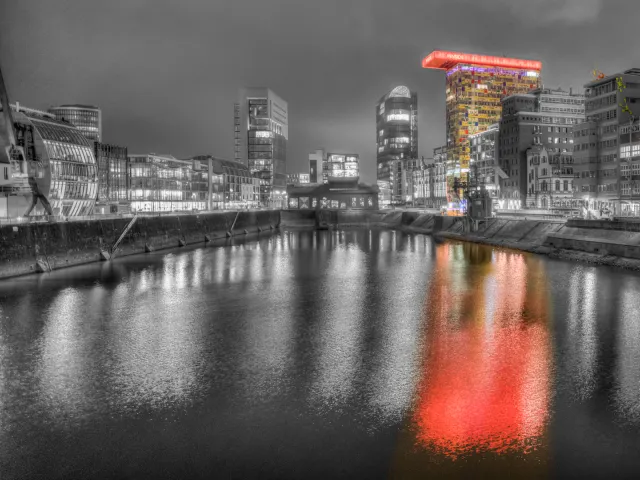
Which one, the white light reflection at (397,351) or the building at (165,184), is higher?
the building at (165,184)

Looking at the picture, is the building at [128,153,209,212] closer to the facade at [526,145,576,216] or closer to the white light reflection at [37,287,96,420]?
the facade at [526,145,576,216]

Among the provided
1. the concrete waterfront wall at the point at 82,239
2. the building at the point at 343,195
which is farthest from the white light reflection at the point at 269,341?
the building at the point at 343,195

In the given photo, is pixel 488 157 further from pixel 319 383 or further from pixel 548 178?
pixel 319 383

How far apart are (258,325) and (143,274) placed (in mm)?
21285

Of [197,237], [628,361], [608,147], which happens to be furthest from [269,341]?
[608,147]

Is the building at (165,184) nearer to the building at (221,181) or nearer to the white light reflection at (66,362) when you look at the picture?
the building at (221,181)

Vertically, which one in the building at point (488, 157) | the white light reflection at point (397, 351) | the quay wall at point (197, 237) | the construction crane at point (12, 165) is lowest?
the white light reflection at point (397, 351)

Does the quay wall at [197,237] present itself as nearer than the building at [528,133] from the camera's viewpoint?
Yes

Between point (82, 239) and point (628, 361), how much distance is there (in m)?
45.5

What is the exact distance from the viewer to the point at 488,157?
175125 millimetres

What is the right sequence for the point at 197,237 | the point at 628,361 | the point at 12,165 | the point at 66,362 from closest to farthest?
1. the point at 628,361
2. the point at 66,362
3. the point at 12,165
4. the point at 197,237

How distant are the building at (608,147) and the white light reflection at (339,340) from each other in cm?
7662

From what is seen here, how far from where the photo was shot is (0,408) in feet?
46.3

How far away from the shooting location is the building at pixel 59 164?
72.1 meters
